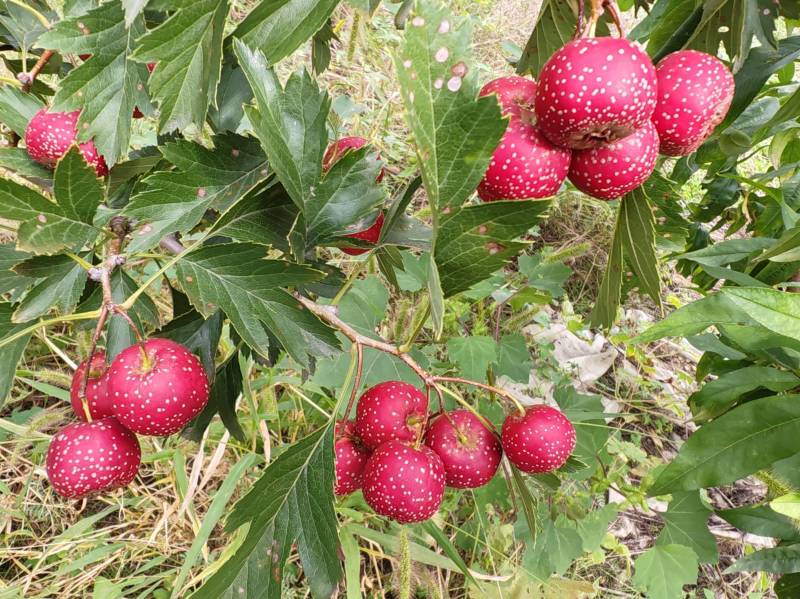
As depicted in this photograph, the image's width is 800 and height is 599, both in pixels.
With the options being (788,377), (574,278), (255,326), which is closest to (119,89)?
(255,326)

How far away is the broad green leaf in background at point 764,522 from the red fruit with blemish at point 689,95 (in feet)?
3.20

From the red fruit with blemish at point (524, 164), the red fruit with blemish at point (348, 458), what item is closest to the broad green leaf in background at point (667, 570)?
the red fruit with blemish at point (348, 458)

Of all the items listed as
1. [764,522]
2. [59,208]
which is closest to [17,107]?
[59,208]

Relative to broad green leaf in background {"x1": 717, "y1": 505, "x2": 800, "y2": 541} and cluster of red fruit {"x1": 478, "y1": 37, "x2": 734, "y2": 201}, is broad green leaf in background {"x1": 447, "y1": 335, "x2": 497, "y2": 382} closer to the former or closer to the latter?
broad green leaf in background {"x1": 717, "y1": 505, "x2": 800, "y2": 541}

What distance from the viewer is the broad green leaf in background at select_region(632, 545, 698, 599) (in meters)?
1.38

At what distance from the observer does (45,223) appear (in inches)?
27.9

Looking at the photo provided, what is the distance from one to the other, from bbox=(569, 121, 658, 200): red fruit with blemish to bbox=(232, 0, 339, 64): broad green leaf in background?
0.32 metres

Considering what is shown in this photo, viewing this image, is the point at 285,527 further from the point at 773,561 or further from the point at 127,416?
the point at 773,561

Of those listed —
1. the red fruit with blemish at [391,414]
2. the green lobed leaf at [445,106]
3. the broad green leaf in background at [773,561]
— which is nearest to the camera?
the green lobed leaf at [445,106]

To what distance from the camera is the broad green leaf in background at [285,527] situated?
72 cm

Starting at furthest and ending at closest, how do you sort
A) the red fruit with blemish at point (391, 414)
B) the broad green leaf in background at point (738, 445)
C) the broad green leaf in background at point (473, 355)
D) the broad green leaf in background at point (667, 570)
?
the broad green leaf in background at point (473, 355), the broad green leaf in background at point (667, 570), the broad green leaf in background at point (738, 445), the red fruit with blemish at point (391, 414)

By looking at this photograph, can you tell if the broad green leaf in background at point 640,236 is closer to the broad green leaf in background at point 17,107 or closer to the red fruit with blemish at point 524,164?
the red fruit with blemish at point 524,164

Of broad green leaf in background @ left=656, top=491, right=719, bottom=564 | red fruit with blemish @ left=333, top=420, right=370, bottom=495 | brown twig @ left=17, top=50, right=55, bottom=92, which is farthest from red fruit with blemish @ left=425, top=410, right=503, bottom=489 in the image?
broad green leaf in background @ left=656, top=491, right=719, bottom=564

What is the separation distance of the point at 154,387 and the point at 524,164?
49 centimetres
